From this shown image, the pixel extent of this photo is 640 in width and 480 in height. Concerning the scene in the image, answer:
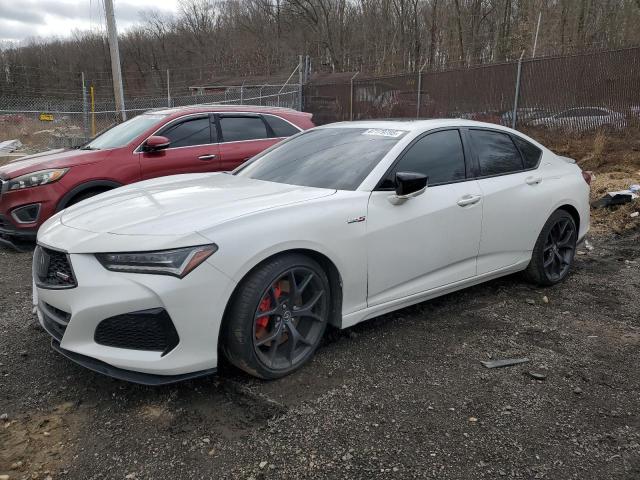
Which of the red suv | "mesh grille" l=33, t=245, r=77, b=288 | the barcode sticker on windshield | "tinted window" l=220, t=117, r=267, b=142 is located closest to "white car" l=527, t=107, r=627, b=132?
the red suv

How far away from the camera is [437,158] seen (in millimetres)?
3877

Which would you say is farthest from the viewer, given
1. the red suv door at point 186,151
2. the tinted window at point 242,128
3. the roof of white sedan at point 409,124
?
the tinted window at point 242,128

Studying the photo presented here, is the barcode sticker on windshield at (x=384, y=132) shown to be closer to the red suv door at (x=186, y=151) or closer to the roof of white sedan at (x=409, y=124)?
the roof of white sedan at (x=409, y=124)

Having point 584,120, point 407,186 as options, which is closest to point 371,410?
point 407,186

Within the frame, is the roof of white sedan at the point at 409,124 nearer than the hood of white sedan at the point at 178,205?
No

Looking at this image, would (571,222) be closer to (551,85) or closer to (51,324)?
(51,324)

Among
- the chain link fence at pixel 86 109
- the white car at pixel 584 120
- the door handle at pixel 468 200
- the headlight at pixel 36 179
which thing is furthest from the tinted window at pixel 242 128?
the chain link fence at pixel 86 109

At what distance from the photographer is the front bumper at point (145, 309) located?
101 inches

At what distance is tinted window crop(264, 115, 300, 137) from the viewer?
723 cm

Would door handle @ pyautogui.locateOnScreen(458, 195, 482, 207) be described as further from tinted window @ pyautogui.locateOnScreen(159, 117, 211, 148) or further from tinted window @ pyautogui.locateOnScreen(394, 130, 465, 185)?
tinted window @ pyautogui.locateOnScreen(159, 117, 211, 148)

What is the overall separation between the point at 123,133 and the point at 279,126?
2029 mm

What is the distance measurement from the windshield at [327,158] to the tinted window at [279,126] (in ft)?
9.73

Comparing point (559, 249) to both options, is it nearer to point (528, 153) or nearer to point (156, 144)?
point (528, 153)

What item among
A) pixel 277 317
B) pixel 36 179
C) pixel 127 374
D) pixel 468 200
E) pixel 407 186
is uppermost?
pixel 407 186
